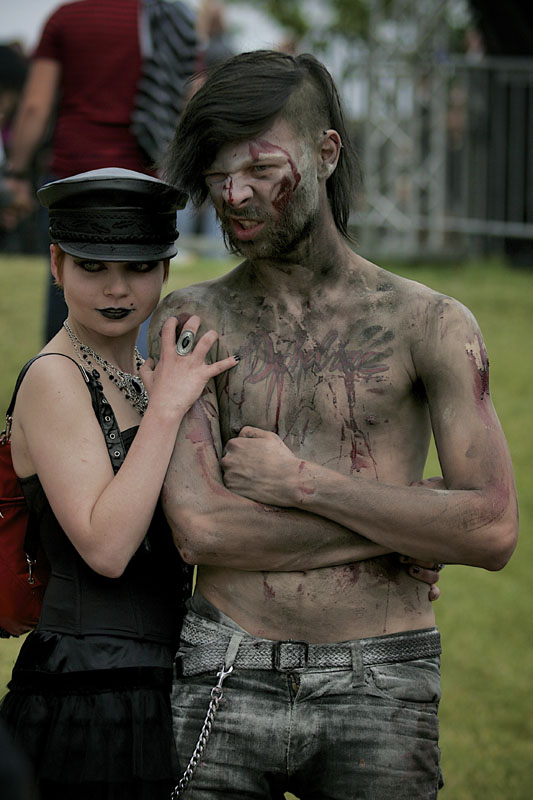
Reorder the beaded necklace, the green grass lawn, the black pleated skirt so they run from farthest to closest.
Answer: the green grass lawn < the beaded necklace < the black pleated skirt

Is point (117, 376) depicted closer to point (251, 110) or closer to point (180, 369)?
point (180, 369)

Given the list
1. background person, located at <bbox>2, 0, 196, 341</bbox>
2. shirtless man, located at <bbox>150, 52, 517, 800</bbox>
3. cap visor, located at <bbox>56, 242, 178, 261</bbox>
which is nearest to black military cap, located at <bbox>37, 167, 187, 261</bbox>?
cap visor, located at <bbox>56, 242, 178, 261</bbox>

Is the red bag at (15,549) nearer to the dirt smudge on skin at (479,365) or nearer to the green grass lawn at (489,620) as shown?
the dirt smudge on skin at (479,365)

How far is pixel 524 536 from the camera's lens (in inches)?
261

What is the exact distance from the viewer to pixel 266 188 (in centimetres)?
264

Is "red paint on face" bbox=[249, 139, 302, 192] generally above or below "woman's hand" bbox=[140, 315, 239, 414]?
above

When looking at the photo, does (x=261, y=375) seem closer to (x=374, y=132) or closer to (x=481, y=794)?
(x=481, y=794)

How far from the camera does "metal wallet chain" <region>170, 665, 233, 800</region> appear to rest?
2664 millimetres

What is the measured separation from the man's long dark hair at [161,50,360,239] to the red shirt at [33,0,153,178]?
2.48m

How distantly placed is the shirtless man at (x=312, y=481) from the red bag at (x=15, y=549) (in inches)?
16.5

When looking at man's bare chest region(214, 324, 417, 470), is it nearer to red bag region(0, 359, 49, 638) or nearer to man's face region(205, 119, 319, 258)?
man's face region(205, 119, 319, 258)

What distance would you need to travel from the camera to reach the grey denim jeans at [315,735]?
2.64 m

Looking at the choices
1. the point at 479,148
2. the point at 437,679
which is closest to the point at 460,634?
the point at 437,679

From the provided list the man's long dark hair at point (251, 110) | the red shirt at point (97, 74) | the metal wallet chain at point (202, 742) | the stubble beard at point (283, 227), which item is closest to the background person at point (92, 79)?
the red shirt at point (97, 74)
